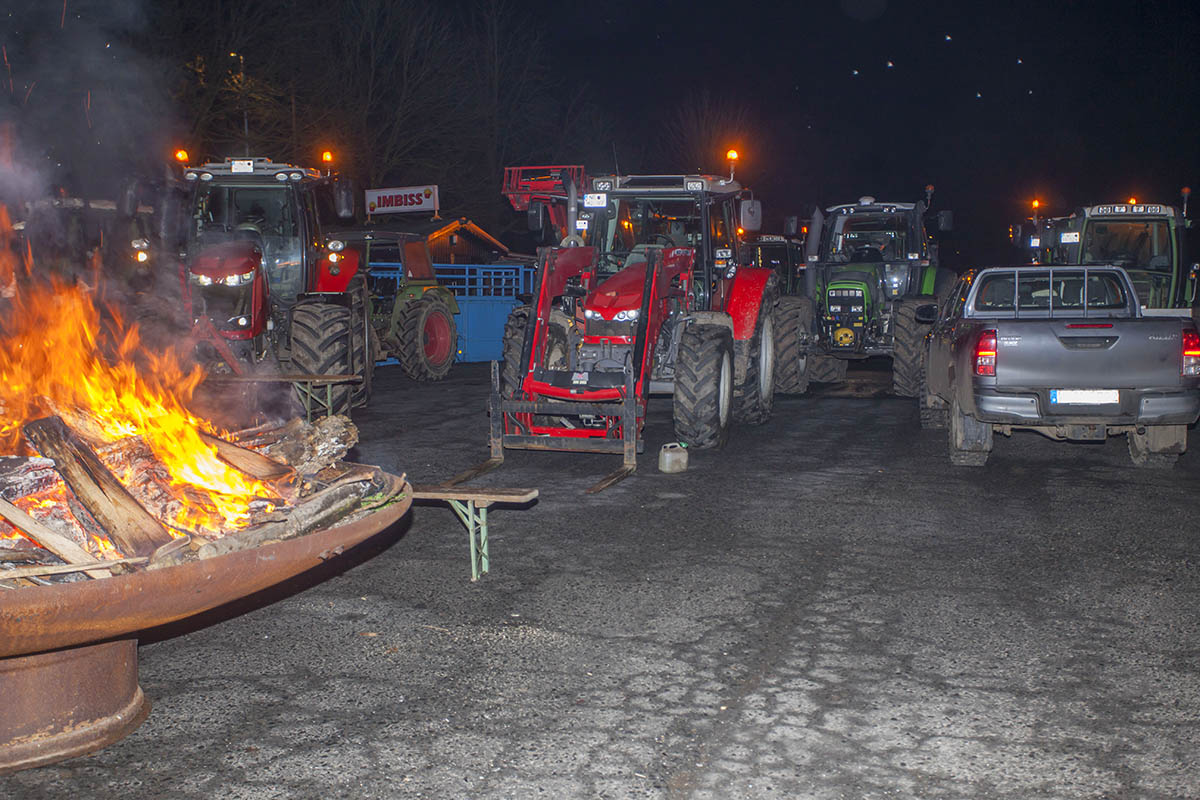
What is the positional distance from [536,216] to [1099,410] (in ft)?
A: 18.5

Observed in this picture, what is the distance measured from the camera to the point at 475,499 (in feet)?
18.6

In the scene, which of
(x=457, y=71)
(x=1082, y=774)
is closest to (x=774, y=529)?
(x=1082, y=774)

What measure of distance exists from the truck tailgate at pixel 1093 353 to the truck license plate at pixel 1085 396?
4cm

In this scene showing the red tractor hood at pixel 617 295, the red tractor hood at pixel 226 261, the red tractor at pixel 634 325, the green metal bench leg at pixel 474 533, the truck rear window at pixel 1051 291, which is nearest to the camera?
the green metal bench leg at pixel 474 533

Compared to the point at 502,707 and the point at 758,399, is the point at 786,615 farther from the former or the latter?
the point at 758,399

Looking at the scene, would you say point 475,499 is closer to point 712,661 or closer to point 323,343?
point 712,661

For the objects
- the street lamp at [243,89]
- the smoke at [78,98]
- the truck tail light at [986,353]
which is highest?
the street lamp at [243,89]

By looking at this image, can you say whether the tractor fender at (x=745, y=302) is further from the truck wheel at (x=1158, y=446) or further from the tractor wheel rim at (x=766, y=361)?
the truck wheel at (x=1158, y=446)

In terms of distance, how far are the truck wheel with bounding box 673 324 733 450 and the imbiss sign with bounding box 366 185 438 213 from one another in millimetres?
23030

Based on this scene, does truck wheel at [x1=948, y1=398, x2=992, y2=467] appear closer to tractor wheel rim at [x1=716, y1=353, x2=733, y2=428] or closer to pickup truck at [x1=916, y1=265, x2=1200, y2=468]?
pickup truck at [x1=916, y1=265, x2=1200, y2=468]

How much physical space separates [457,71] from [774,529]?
31.4 m

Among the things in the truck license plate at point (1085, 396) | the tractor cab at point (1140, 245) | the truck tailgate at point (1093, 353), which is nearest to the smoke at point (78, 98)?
the truck tailgate at point (1093, 353)

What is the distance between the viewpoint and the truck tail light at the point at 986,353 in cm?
845

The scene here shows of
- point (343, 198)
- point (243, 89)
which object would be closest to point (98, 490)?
point (343, 198)
